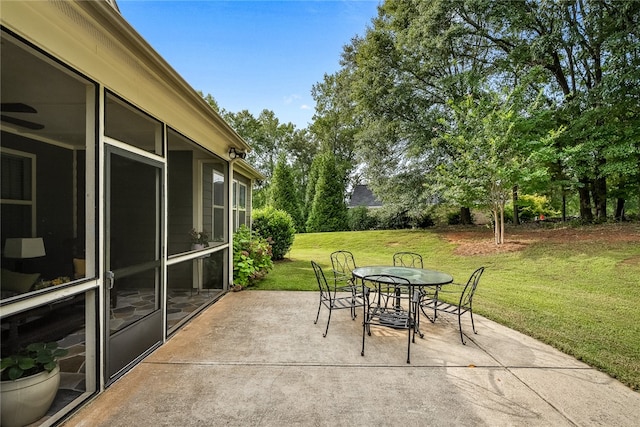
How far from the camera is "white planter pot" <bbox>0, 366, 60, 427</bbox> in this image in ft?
6.39

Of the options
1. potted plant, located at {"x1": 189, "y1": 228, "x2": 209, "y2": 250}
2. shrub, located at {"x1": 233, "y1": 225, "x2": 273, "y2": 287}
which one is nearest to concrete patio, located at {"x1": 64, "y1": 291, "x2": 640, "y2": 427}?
potted plant, located at {"x1": 189, "y1": 228, "x2": 209, "y2": 250}

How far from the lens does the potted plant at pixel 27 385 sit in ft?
6.42

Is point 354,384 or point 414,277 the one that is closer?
point 354,384

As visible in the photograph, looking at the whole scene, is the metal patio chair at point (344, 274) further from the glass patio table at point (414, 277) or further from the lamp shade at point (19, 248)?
the lamp shade at point (19, 248)

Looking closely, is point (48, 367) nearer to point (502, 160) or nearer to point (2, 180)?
point (2, 180)

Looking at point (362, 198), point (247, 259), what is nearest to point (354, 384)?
point (247, 259)

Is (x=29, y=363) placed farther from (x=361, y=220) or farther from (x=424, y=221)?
(x=361, y=220)

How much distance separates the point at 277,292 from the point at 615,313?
18.1ft

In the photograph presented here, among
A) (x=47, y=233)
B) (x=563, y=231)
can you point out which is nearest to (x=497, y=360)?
(x=47, y=233)

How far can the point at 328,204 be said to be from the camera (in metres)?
18.5

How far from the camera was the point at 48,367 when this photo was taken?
2.13 m

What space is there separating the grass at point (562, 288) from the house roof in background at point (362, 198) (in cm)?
1346

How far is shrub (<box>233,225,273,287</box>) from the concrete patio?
2.30 meters

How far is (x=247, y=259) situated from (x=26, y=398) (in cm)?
446
